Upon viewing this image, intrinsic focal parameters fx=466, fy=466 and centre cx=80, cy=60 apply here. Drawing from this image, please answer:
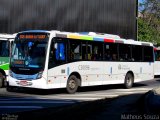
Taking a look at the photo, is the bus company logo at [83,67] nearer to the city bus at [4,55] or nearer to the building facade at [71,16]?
the city bus at [4,55]

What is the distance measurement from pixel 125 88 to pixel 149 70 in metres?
2.57

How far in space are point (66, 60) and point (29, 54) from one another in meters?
1.54

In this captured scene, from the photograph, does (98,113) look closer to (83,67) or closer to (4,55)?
(83,67)

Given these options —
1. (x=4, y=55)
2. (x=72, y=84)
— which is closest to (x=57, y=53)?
(x=72, y=84)

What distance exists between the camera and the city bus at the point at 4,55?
822 inches

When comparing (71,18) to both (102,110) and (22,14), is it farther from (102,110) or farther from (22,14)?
(102,110)

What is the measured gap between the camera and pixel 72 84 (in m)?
18.9

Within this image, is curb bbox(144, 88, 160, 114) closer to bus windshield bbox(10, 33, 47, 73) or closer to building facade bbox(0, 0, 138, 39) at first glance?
bus windshield bbox(10, 33, 47, 73)

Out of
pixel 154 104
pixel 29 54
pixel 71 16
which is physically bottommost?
pixel 154 104

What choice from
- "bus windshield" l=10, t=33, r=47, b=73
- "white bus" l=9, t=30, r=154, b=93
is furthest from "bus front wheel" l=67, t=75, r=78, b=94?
"bus windshield" l=10, t=33, r=47, b=73

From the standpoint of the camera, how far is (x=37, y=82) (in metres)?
17.4

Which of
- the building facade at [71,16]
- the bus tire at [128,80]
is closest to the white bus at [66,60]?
the bus tire at [128,80]

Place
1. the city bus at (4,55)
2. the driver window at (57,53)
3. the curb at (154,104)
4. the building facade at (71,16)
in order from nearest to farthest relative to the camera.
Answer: the curb at (154,104)
the driver window at (57,53)
the city bus at (4,55)
the building facade at (71,16)

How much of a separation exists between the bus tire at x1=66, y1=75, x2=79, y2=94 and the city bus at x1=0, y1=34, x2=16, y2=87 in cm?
356
